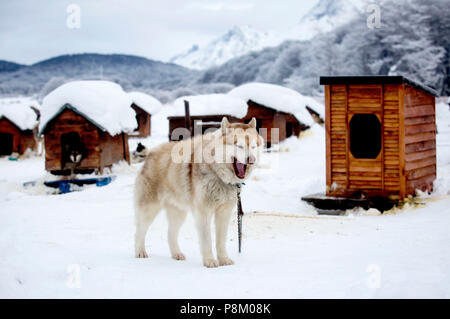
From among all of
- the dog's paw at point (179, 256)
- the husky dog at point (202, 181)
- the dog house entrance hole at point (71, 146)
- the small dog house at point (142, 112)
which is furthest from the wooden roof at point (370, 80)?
the small dog house at point (142, 112)

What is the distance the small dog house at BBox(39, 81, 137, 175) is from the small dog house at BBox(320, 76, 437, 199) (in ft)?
24.1

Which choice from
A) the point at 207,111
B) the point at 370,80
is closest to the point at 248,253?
the point at 370,80

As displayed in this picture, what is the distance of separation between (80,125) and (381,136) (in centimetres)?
902

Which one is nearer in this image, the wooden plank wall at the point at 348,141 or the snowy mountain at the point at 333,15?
the wooden plank wall at the point at 348,141

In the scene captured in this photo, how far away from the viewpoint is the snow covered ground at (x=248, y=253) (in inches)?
158

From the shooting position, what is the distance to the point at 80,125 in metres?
14.2

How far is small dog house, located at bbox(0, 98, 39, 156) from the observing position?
22.0 meters

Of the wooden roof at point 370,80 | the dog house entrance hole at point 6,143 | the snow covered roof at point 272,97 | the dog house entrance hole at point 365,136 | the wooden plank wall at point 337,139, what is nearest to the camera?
the wooden roof at point 370,80

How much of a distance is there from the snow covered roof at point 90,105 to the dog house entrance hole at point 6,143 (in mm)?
9791

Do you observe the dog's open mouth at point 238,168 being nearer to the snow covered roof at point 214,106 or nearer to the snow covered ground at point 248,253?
the snow covered ground at point 248,253

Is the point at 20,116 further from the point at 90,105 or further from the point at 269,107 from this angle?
the point at 269,107
